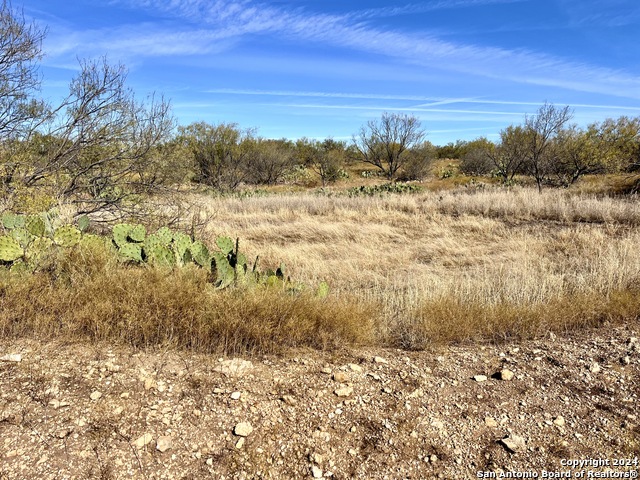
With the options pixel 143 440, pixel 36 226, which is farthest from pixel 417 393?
pixel 36 226

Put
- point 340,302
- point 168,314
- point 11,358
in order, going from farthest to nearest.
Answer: point 340,302 < point 168,314 < point 11,358

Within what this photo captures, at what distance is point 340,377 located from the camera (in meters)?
3.06

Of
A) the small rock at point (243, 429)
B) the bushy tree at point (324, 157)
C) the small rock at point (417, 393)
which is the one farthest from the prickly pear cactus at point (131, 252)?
the bushy tree at point (324, 157)

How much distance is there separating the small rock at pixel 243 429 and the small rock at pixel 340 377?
0.82 metres

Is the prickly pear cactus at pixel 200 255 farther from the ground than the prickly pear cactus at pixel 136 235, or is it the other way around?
the prickly pear cactus at pixel 136 235

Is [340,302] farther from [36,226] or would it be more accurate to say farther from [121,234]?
[36,226]

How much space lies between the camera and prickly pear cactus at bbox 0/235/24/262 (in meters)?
4.04

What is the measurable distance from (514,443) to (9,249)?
5005 millimetres

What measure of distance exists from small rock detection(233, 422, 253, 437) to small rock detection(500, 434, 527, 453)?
161cm

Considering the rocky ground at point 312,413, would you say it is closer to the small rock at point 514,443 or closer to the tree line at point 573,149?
the small rock at point 514,443

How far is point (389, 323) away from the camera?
4.13 metres

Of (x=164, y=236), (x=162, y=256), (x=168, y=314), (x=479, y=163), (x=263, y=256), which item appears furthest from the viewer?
(x=479, y=163)

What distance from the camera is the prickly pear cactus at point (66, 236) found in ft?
14.4

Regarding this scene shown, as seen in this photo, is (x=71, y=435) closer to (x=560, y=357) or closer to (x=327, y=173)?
(x=560, y=357)
